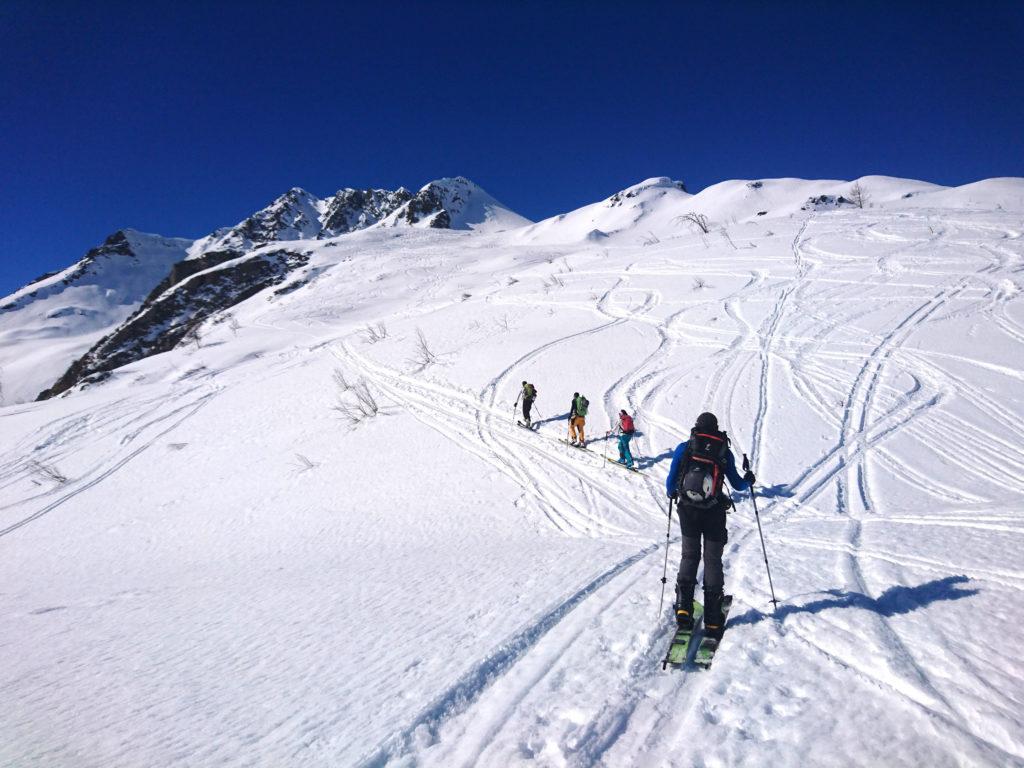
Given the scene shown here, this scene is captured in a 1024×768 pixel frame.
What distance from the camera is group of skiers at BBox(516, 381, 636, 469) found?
31.8 ft

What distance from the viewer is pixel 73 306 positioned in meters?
Answer: 99.4

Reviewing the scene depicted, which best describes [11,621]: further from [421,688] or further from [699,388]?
[699,388]

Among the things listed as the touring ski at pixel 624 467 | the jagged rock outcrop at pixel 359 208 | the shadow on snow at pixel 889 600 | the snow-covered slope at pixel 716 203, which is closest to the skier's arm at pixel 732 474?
the shadow on snow at pixel 889 600

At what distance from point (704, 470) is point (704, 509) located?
1.15 feet

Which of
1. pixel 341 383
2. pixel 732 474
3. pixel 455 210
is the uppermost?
pixel 455 210

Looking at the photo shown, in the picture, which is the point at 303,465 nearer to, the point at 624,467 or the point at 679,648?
the point at 624,467

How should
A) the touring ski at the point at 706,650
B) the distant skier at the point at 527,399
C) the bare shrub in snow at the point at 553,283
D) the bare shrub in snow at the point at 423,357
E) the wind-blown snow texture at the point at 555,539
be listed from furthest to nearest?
the bare shrub in snow at the point at 553,283
the bare shrub in snow at the point at 423,357
the distant skier at the point at 527,399
the touring ski at the point at 706,650
the wind-blown snow texture at the point at 555,539

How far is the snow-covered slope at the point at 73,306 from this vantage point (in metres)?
68.6

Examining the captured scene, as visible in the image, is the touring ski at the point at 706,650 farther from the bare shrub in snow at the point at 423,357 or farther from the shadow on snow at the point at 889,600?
the bare shrub in snow at the point at 423,357

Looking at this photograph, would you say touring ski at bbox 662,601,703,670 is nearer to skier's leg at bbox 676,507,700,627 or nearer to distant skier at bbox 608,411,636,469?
skier's leg at bbox 676,507,700,627

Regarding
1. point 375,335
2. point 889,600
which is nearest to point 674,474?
point 889,600

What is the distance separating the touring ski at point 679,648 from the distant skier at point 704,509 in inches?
2.6

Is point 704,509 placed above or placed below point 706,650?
above

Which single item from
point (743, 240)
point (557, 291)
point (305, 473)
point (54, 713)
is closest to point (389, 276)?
point (557, 291)
